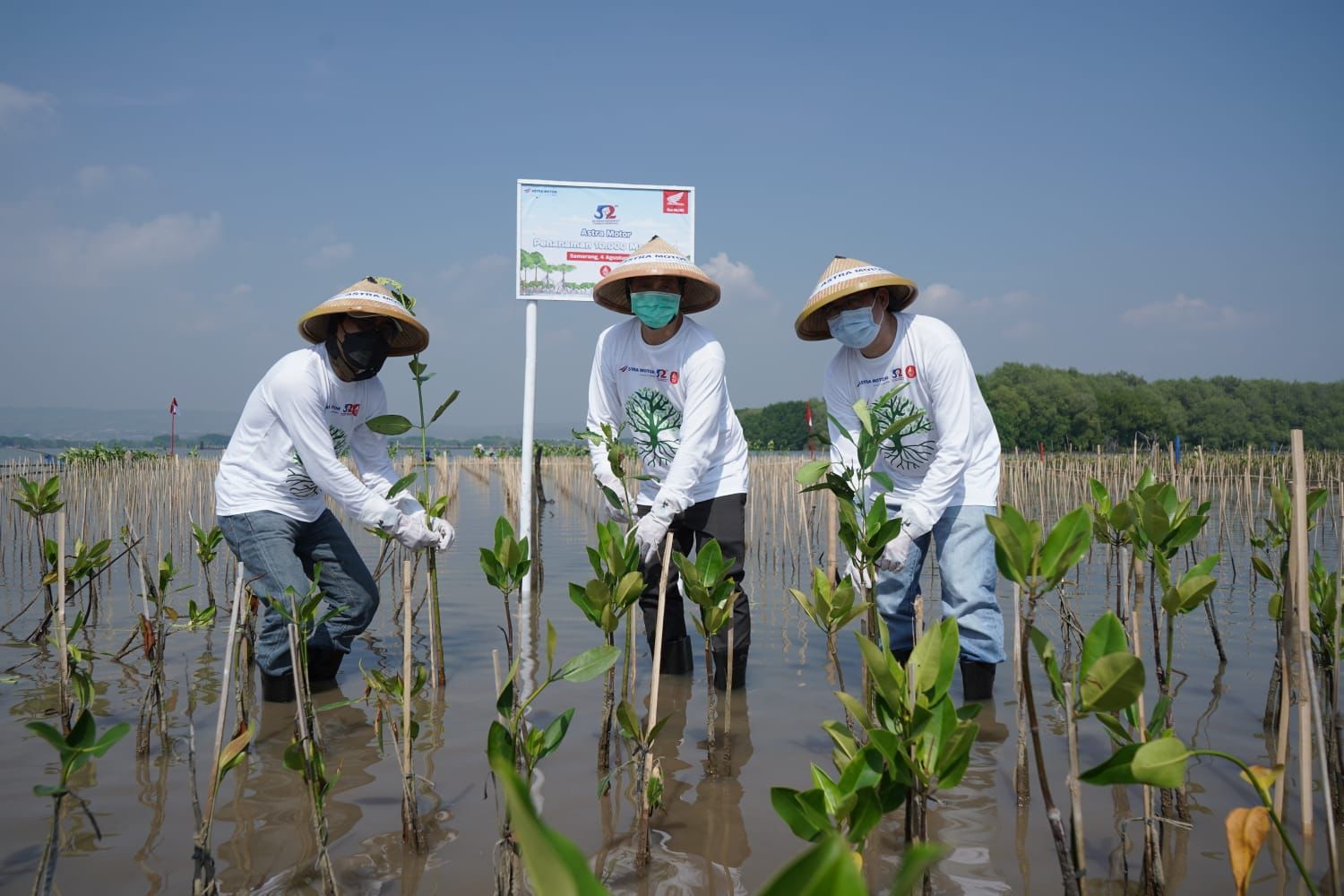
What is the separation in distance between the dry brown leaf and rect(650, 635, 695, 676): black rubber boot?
2.50m

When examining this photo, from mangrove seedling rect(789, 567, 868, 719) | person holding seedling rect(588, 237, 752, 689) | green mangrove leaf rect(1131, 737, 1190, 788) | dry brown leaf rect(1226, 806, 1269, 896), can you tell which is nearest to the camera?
green mangrove leaf rect(1131, 737, 1190, 788)

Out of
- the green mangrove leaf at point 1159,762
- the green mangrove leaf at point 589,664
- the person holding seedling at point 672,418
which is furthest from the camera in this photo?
the person holding seedling at point 672,418

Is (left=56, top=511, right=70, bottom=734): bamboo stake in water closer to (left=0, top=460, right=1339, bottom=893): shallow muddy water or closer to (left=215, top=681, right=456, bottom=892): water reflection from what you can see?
(left=0, top=460, right=1339, bottom=893): shallow muddy water

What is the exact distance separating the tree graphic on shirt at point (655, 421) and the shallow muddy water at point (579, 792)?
106cm

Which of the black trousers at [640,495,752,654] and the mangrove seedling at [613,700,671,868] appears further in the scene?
the black trousers at [640,495,752,654]

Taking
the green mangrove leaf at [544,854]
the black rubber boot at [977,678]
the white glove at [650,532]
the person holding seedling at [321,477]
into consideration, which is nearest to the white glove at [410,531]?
the person holding seedling at [321,477]

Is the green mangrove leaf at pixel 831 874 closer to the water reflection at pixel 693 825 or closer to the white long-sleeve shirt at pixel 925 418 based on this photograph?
the water reflection at pixel 693 825

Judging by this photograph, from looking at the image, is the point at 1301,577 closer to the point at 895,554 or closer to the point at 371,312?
the point at 895,554

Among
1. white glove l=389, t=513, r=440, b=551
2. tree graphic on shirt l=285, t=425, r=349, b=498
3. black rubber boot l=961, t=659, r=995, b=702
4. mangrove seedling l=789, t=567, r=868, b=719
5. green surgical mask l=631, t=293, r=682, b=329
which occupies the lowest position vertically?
black rubber boot l=961, t=659, r=995, b=702

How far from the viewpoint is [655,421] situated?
11.4ft

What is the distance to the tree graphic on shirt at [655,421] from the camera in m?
3.45

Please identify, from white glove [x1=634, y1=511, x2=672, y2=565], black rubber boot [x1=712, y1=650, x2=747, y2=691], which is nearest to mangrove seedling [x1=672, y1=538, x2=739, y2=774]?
white glove [x1=634, y1=511, x2=672, y2=565]

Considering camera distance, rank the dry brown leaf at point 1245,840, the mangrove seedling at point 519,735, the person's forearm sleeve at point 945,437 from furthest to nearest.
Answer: the person's forearm sleeve at point 945,437 < the mangrove seedling at point 519,735 < the dry brown leaf at point 1245,840

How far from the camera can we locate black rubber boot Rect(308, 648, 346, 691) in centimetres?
358
